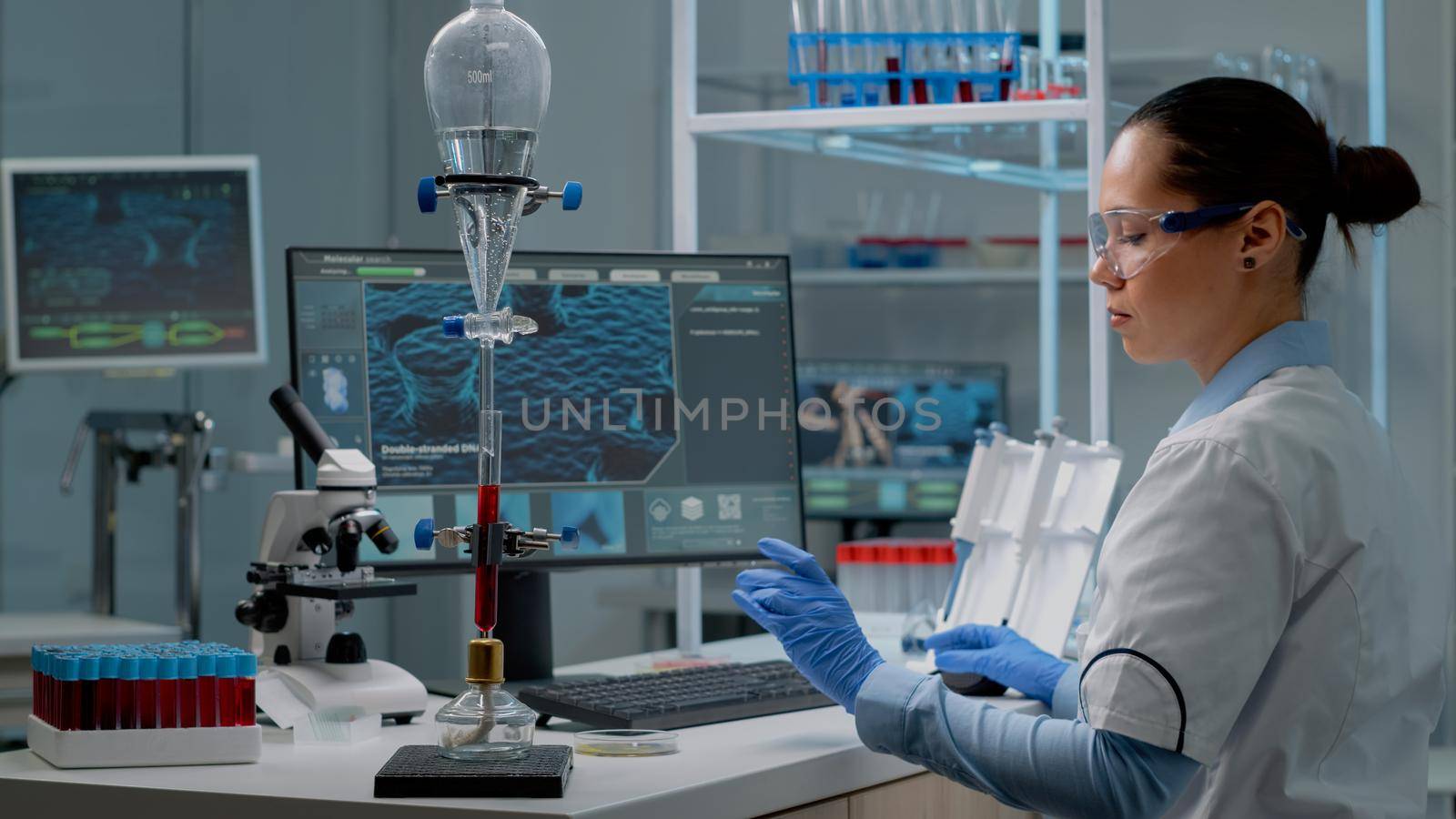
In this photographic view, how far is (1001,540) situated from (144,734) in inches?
45.2

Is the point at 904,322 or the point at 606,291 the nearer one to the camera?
the point at 606,291

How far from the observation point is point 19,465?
4230mm

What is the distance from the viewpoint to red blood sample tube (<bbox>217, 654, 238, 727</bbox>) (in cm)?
143

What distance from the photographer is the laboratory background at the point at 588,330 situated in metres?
1.65

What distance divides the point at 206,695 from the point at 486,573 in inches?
11.1

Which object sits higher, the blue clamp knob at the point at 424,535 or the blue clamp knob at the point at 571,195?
the blue clamp knob at the point at 571,195

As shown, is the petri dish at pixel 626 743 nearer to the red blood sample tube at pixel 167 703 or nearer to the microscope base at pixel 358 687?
the microscope base at pixel 358 687

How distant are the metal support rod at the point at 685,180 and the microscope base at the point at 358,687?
2.32 ft

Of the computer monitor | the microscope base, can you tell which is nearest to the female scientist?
the microscope base

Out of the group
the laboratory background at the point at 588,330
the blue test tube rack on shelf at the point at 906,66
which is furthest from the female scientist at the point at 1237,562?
the blue test tube rack on shelf at the point at 906,66

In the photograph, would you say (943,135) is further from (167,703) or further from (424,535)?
(167,703)

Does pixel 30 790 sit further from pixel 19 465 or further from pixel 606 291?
pixel 19 465

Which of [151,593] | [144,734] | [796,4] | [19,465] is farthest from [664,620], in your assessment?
[144,734]

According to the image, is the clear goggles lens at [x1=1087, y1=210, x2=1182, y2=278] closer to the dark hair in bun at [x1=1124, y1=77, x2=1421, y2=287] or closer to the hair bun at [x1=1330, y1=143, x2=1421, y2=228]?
the dark hair in bun at [x1=1124, y1=77, x2=1421, y2=287]
